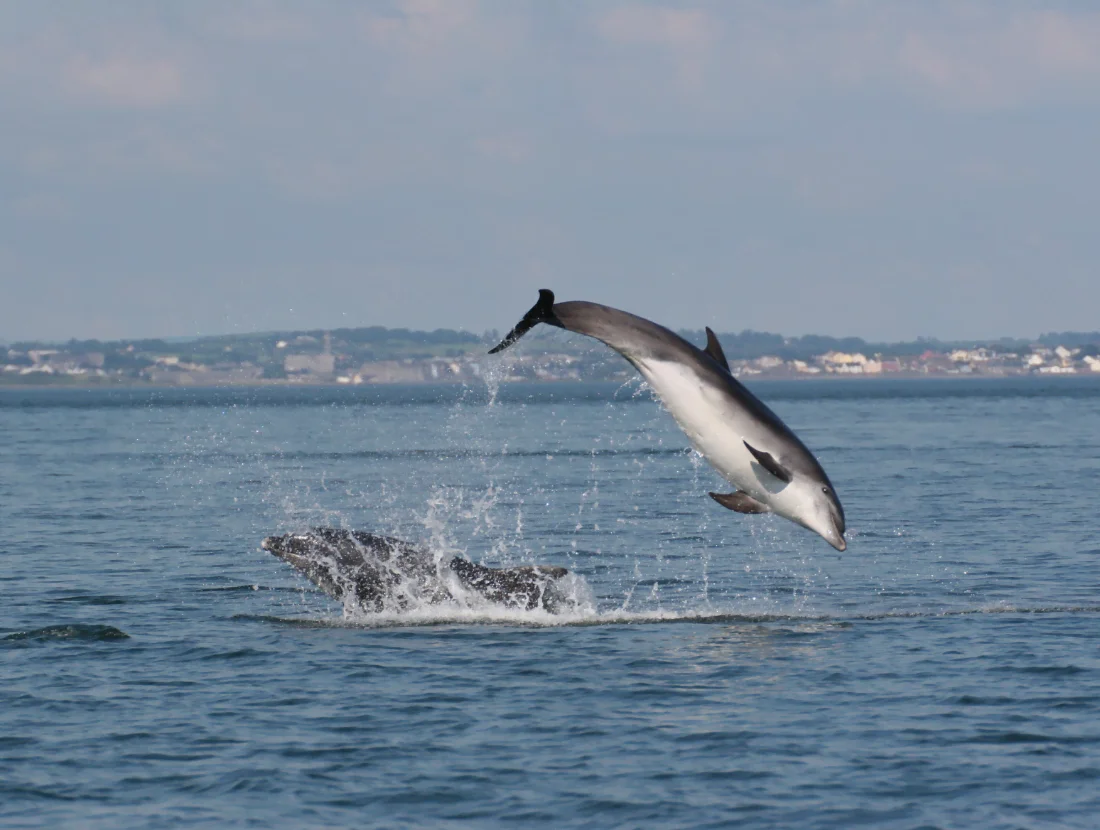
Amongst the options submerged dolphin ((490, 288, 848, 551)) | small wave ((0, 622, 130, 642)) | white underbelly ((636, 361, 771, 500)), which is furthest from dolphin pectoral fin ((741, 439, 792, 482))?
small wave ((0, 622, 130, 642))

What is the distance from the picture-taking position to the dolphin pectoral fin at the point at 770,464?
56.3 ft

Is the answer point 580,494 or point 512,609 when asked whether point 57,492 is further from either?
point 512,609

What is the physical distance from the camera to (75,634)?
2412cm

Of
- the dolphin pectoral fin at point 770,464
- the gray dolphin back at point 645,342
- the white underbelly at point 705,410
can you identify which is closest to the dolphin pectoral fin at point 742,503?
the white underbelly at point 705,410

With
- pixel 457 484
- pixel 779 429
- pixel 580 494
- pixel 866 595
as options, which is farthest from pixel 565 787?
pixel 457 484

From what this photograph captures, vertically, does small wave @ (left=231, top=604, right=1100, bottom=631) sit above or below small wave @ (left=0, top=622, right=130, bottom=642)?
above

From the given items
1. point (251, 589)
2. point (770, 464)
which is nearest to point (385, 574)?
point (251, 589)

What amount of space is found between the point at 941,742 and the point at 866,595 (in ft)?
40.4

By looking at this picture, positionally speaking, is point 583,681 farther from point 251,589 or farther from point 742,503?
point 251,589

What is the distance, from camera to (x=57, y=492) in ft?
190

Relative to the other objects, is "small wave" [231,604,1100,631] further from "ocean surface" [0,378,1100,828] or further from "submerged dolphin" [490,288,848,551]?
"submerged dolphin" [490,288,848,551]

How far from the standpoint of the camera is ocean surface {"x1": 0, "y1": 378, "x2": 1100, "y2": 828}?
15.1m

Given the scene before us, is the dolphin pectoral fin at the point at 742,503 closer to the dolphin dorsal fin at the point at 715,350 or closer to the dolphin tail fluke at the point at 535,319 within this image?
the dolphin dorsal fin at the point at 715,350

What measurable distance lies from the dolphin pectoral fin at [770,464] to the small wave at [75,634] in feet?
37.5
